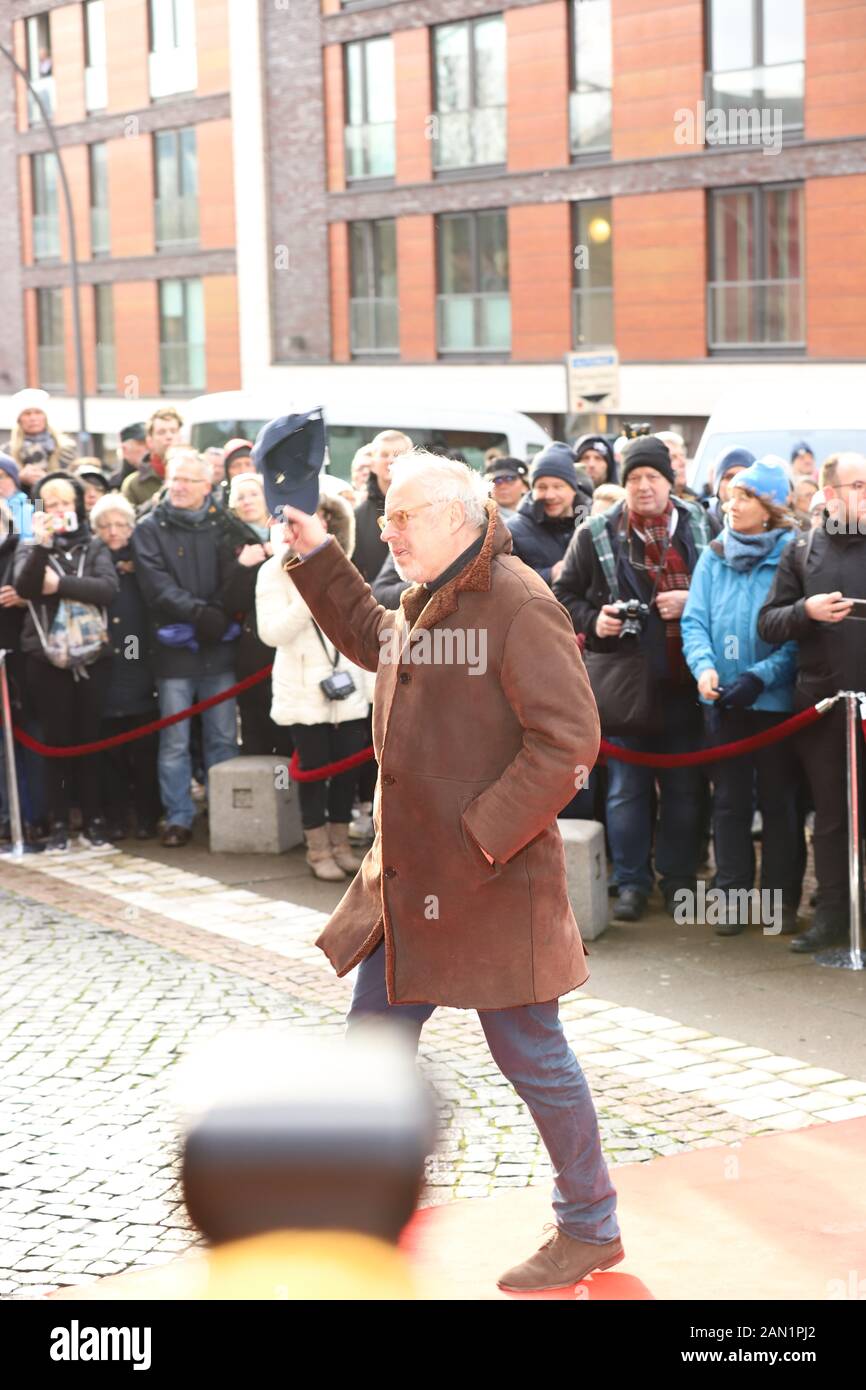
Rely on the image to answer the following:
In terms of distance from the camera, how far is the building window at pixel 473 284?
32.6 m

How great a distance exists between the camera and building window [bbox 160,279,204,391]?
129 ft

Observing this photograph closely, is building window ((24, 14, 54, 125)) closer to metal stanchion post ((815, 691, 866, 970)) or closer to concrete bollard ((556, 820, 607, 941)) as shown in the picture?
concrete bollard ((556, 820, 607, 941))

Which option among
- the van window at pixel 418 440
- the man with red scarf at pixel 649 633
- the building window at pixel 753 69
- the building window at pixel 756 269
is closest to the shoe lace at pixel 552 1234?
the man with red scarf at pixel 649 633

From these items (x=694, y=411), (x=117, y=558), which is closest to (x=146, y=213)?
(x=694, y=411)

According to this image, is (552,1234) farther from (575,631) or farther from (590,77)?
(590,77)

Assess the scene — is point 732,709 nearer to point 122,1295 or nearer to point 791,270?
point 122,1295

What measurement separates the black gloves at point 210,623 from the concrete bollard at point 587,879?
2771 mm

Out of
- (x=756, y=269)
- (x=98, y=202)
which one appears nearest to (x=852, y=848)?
(x=756, y=269)

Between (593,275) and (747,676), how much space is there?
23.6 metres

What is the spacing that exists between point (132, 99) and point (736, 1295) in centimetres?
3850

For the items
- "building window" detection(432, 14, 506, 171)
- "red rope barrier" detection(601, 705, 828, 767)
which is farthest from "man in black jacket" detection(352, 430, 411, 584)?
"building window" detection(432, 14, 506, 171)

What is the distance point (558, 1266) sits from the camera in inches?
186

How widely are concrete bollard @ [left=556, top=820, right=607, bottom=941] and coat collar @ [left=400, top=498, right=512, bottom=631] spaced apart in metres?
4.00

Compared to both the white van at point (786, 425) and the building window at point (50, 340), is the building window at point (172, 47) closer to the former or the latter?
the building window at point (50, 340)
